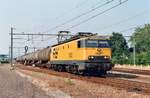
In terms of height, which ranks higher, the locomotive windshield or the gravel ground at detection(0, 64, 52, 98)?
the locomotive windshield

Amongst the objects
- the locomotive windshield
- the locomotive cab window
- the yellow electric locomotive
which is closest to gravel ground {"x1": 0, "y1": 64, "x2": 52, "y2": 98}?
the yellow electric locomotive

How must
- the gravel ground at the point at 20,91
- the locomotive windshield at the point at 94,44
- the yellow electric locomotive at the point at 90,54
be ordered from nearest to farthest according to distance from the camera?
1. the gravel ground at the point at 20,91
2. the yellow electric locomotive at the point at 90,54
3. the locomotive windshield at the point at 94,44

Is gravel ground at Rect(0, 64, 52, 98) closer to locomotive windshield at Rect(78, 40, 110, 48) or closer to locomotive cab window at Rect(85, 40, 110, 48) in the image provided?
locomotive windshield at Rect(78, 40, 110, 48)

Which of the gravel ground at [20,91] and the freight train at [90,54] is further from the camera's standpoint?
the freight train at [90,54]

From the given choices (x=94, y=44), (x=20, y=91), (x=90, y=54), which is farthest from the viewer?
(x=94, y=44)

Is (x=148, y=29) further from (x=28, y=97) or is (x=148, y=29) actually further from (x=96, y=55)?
(x=28, y=97)

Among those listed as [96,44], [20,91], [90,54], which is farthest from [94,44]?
[20,91]

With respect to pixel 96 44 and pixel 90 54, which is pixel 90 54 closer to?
pixel 90 54

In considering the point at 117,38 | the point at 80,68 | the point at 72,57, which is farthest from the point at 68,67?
the point at 117,38

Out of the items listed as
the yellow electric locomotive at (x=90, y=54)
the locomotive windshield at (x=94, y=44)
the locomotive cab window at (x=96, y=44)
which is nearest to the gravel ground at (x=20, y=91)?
the yellow electric locomotive at (x=90, y=54)

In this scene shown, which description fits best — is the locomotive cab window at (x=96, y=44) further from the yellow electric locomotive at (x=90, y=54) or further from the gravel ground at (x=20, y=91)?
the gravel ground at (x=20, y=91)

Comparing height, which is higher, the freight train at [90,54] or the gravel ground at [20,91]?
the freight train at [90,54]

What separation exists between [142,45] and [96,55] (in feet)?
284

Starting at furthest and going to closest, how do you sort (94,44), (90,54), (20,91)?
1. (94,44)
2. (90,54)
3. (20,91)
